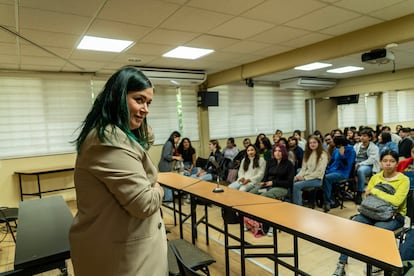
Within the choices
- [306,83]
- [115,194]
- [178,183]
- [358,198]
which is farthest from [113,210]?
[306,83]

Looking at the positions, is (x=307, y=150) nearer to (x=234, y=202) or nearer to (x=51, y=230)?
(x=234, y=202)

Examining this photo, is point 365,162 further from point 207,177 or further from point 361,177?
point 207,177

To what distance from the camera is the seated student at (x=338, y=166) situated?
4.31 meters

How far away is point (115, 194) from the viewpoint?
0.93 m

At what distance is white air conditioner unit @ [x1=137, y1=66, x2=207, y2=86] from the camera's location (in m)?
5.32

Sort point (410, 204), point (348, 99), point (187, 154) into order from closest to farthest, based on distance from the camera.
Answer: point (410, 204), point (187, 154), point (348, 99)

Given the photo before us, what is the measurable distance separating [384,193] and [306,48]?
2.61 meters

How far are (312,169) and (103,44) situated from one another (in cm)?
349

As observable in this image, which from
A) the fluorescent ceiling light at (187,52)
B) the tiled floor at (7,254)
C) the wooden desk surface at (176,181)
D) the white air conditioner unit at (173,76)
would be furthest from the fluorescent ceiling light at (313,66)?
the tiled floor at (7,254)

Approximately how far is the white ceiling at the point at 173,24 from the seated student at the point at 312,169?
5.17 feet

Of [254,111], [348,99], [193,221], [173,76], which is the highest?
[173,76]

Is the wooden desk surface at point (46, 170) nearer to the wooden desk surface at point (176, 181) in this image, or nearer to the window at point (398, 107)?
the wooden desk surface at point (176, 181)

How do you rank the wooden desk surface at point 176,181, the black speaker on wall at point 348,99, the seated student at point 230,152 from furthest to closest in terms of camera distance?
the black speaker on wall at point 348,99
the seated student at point 230,152
the wooden desk surface at point 176,181

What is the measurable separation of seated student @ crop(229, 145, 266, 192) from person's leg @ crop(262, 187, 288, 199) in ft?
1.23
